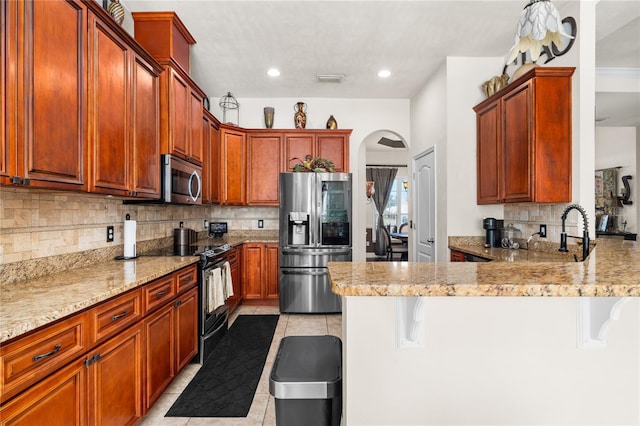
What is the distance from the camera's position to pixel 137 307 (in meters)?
1.83

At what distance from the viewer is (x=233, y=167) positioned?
4.62 m

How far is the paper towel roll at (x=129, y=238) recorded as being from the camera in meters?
2.50

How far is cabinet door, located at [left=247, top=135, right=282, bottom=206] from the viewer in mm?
4727

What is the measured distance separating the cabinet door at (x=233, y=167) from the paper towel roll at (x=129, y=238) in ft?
6.66

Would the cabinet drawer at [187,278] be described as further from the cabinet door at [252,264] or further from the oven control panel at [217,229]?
the oven control panel at [217,229]

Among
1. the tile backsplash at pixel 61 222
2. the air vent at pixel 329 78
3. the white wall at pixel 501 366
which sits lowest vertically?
the white wall at pixel 501 366

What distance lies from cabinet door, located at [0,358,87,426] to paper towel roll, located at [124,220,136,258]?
50.0 inches

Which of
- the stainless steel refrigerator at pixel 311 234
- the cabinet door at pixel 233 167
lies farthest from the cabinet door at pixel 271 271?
the cabinet door at pixel 233 167

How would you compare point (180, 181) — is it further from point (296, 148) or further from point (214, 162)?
point (296, 148)

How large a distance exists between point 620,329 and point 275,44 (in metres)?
3.38

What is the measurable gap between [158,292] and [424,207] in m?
3.42

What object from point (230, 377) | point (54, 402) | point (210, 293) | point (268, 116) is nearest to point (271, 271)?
point (210, 293)

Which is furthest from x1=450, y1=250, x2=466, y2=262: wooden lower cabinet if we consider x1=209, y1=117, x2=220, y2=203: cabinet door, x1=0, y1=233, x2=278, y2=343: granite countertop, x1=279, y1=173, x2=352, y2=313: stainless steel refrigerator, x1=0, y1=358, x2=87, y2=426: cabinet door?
x1=0, y1=358, x2=87, y2=426: cabinet door

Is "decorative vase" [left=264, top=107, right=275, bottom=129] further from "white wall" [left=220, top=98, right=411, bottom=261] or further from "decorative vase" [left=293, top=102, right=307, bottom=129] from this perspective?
"decorative vase" [left=293, top=102, right=307, bottom=129]
